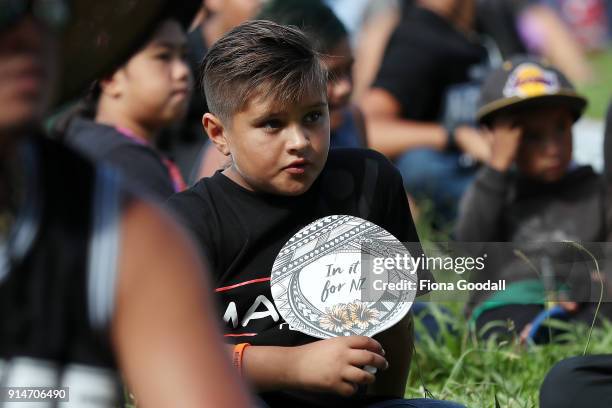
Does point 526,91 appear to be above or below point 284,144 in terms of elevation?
above

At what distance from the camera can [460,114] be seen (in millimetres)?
5895

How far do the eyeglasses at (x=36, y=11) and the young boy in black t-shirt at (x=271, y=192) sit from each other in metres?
1.25

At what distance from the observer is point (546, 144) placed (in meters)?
4.23

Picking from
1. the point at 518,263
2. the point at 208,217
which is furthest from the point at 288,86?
the point at 518,263

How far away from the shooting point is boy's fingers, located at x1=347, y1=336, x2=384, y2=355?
7.47 ft

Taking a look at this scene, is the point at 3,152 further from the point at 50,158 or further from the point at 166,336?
the point at 166,336

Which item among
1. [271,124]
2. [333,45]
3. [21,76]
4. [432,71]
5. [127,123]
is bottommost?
[21,76]

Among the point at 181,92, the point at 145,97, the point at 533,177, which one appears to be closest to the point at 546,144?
the point at 533,177

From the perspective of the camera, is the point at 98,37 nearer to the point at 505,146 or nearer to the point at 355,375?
the point at 355,375

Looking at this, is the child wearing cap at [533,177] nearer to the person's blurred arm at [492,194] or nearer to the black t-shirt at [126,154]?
the person's blurred arm at [492,194]

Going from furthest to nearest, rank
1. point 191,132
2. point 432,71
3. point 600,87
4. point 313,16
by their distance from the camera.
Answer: point 600,87
point 432,71
point 191,132
point 313,16

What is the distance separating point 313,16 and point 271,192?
165 centimetres

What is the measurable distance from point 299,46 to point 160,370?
60.9 inches
